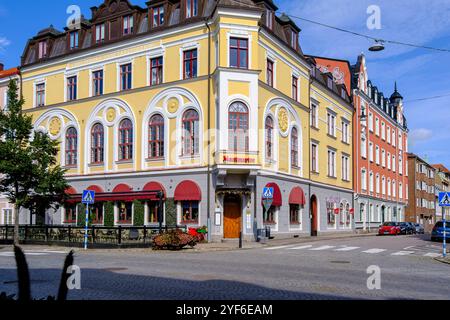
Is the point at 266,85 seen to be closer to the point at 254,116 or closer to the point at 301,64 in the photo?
the point at 254,116

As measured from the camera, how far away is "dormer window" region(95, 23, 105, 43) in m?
36.8

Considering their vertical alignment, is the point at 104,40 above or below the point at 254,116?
above

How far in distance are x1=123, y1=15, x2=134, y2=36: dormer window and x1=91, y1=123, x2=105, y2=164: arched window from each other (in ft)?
22.3

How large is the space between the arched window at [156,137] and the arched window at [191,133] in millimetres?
1906

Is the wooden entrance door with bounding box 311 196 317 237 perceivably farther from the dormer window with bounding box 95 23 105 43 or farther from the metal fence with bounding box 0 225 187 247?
the dormer window with bounding box 95 23 105 43

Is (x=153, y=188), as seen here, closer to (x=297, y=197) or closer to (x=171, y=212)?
(x=171, y=212)

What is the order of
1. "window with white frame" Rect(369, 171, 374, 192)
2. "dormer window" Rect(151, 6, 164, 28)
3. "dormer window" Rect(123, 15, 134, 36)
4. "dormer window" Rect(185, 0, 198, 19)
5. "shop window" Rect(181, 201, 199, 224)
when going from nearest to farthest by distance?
1. "shop window" Rect(181, 201, 199, 224)
2. "dormer window" Rect(185, 0, 198, 19)
3. "dormer window" Rect(151, 6, 164, 28)
4. "dormer window" Rect(123, 15, 134, 36)
5. "window with white frame" Rect(369, 171, 374, 192)

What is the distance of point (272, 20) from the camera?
34344mm

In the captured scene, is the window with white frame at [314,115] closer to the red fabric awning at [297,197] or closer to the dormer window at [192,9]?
the red fabric awning at [297,197]

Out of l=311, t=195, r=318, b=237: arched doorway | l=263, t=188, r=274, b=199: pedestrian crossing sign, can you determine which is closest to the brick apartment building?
l=311, t=195, r=318, b=237: arched doorway

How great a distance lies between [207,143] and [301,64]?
39.9ft

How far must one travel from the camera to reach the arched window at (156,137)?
3344cm
